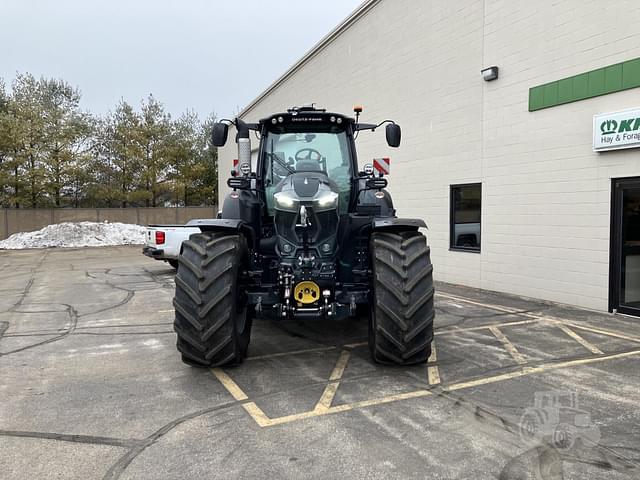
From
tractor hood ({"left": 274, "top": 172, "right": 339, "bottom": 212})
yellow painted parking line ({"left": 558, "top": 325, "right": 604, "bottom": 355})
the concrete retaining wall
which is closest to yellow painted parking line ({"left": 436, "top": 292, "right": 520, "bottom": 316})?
yellow painted parking line ({"left": 558, "top": 325, "right": 604, "bottom": 355})

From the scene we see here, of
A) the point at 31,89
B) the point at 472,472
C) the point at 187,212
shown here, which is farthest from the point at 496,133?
the point at 31,89

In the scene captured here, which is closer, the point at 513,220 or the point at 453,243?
the point at 513,220

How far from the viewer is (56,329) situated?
7039 mm

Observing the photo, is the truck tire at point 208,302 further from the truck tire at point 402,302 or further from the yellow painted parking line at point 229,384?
the truck tire at point 402,302

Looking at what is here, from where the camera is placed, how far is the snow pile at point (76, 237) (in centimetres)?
2528

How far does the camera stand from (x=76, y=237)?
2588 centimetres

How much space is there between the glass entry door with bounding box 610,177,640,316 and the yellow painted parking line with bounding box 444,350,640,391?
2.13m

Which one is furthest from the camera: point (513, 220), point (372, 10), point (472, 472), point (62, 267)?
point (62, 267)

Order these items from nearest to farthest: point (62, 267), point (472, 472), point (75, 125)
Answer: point (472, 472) < point (62, 267) < point (75, 125)

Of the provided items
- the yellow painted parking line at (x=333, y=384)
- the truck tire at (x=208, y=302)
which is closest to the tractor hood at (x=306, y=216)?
the truck tire at (x=208, y=302)

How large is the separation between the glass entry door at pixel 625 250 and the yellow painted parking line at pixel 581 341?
138 centimetres

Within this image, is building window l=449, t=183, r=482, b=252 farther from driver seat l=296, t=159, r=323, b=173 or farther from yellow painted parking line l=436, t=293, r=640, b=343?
driver seat l=296, t=159, r=323, b=173

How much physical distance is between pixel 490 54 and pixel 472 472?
28.3 ft

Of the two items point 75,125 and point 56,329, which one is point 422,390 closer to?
point 56,329
